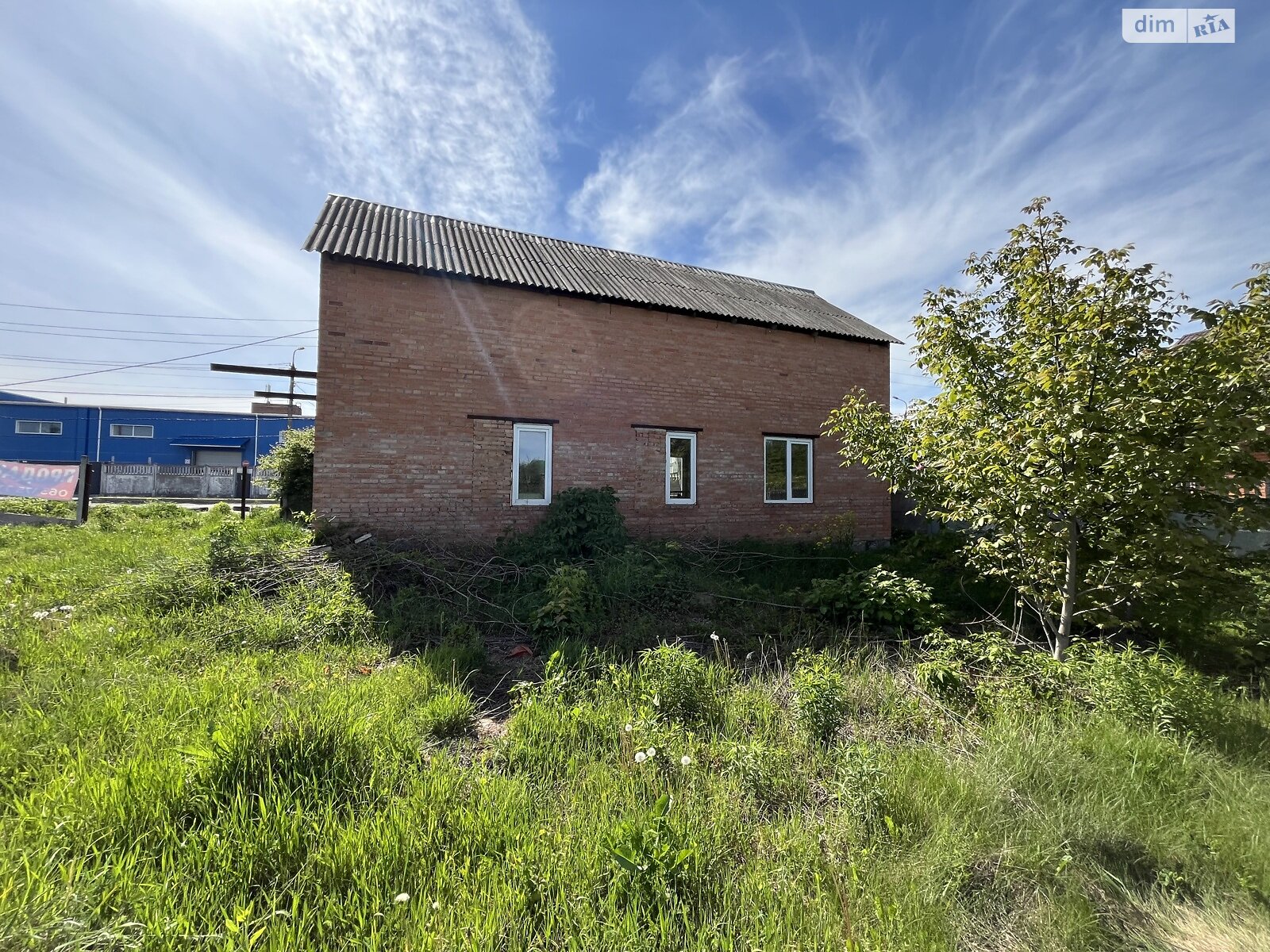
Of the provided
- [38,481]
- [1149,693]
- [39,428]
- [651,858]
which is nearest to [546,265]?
[651,858]

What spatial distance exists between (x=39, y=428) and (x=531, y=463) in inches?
→ 1658

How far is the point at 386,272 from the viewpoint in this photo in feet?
25.7

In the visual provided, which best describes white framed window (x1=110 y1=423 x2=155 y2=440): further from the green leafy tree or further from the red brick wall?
the red brick wall

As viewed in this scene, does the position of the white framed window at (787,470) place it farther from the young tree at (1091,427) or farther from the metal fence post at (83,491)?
the metal fence post at (83,491)

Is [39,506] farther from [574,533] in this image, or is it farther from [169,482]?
[574,533]

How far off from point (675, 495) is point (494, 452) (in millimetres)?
3566

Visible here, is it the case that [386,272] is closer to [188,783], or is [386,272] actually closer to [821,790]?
[188,783]

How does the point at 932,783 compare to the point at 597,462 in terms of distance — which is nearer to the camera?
the point at 932,783

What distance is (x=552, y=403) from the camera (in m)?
8.80

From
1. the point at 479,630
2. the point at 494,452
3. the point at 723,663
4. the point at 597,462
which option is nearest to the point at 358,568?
the point at 479,630

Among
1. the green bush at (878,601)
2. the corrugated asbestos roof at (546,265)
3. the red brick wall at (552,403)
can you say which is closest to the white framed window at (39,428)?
the corrugated asbestos roof at (546,265)

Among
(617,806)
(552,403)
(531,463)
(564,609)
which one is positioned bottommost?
(617,806)

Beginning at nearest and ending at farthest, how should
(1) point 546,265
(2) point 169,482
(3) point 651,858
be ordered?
(3) point 651,858
(1) point 546,265
(2) point 169,482

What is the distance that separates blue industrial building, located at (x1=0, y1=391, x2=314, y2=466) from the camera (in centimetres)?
3064
